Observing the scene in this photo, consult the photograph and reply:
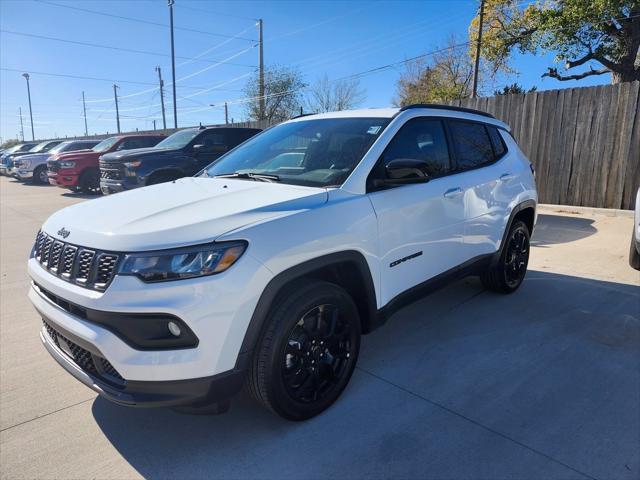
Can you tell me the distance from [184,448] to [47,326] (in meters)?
1.11

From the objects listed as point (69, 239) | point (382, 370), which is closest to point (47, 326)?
point (69, 239)

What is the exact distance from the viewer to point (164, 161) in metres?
9.30

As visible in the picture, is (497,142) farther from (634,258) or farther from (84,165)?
(84,165)

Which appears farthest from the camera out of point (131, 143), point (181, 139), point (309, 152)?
point (131, 143)

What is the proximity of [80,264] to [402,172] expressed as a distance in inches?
76.7

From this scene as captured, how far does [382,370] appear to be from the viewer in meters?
3.25

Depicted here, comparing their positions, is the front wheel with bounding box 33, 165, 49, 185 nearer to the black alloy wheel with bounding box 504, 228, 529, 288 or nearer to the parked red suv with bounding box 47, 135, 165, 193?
the parked red suv with bounding box 47, 135, 165, 193

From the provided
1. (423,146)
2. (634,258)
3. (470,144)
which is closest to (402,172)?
(423,146)

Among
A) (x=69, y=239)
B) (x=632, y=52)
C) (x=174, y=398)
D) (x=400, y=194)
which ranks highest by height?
(x=632, y=52)

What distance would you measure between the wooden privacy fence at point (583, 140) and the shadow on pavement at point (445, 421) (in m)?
6.14

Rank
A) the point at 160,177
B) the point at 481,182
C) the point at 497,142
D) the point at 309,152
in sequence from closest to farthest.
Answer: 1. the point at 309,152
2. the point at 481,182
3. the point at 497,142
4. the point at 160,177

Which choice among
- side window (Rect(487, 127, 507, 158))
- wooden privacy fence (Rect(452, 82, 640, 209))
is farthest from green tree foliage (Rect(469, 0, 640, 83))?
side window (Rect(487, 127, 507, 158))

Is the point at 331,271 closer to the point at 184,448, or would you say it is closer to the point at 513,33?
the point at 184,448

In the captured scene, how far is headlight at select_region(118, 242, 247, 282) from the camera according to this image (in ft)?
6.74
